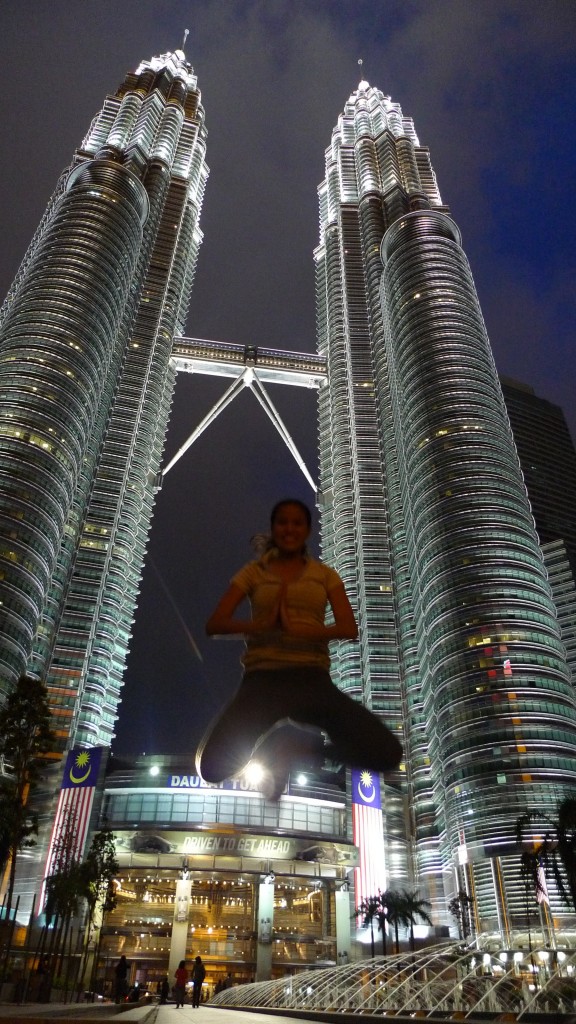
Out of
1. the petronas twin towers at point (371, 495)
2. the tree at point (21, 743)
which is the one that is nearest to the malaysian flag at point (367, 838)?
the petronas twin towers at point (371, 495)

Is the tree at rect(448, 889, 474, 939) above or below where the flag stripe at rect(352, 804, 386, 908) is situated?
below

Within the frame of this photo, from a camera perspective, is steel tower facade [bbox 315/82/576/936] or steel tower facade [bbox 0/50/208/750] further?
steel tower facade [bbox 0/50/208/750]

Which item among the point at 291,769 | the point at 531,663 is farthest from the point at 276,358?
the point at 291,769

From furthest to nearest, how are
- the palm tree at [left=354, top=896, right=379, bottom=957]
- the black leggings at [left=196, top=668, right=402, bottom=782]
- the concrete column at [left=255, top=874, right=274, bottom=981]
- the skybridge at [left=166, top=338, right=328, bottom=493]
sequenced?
the skybridge at [left=166, top=338, right=328, bottom=493] < the palm tree at [left=354, top=896, right=379, bottom=957] < the concrete column at [left=255, top=874, right=274, bottom=981] < the black leggings at [left=196, top=668, right=402, bottom=782]

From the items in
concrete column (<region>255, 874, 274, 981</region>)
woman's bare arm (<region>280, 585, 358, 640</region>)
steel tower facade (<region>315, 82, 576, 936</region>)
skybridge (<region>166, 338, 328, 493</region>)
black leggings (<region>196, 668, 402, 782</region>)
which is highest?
skybridge (<region>166, 338, 328, 493</region>)

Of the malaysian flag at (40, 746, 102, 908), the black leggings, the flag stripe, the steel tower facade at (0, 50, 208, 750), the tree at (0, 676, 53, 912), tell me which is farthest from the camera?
the steel tower facade at (0, 50, 208, 750)

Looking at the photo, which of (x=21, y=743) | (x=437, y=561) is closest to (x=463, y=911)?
(x=437, y=561)

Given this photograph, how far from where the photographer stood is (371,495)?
445ft

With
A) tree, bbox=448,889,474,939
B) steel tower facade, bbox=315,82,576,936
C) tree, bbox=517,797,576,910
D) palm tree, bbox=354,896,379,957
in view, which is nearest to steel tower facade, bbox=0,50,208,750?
steel tower facade, bbox=315,82,576,936

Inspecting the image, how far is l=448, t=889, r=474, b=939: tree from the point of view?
77688 millimetres

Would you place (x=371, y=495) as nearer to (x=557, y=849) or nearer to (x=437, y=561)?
(x=437, y=561)

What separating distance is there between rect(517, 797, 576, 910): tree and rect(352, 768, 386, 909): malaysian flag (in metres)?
17.0

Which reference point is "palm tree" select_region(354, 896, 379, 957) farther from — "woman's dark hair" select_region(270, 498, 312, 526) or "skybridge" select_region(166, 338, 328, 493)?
"skybridge" select_region(166, 338, 328, 493)

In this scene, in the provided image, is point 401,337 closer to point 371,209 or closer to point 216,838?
point 371,209
